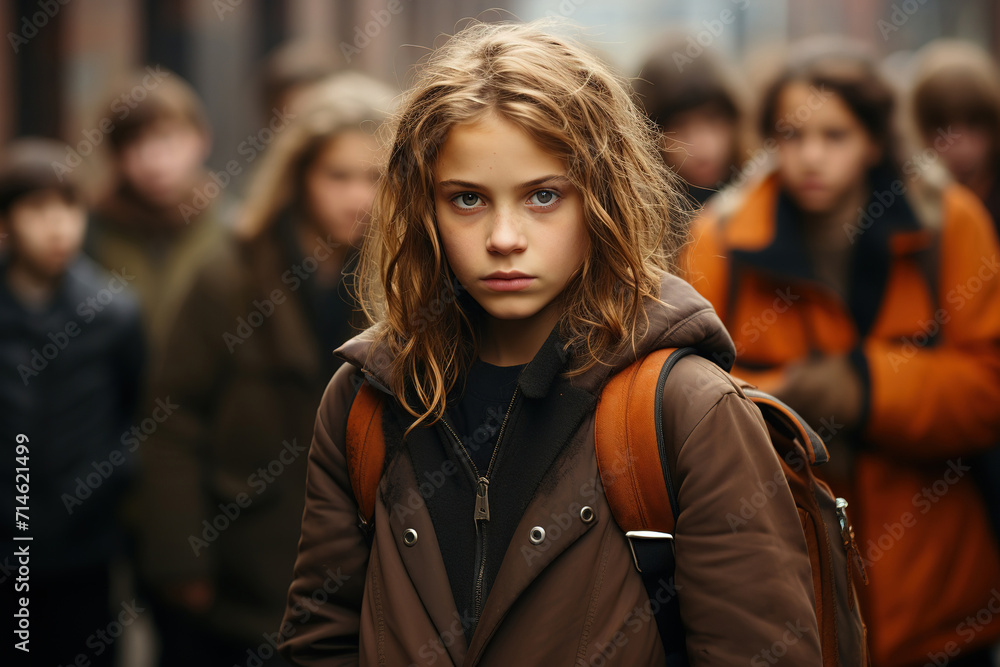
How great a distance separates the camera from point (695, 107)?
4.50 m

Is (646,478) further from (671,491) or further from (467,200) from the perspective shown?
(467,200)

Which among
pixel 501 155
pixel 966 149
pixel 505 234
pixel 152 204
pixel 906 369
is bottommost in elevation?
pixel 152 204

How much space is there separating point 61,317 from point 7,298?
233mm

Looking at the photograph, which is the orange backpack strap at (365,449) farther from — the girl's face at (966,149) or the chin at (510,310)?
the girl's face at (966,149)

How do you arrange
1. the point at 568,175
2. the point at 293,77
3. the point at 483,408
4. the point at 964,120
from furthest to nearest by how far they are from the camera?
1. the point at 293,77
2. the point at 964,120
3. the point at 483,408
4. the point at 568,175

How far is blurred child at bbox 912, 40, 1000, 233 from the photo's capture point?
489 centimetres

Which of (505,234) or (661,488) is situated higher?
(505,234)

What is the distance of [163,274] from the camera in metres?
5.67

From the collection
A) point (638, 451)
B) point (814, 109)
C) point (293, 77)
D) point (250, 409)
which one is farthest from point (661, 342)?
point (293, 77)

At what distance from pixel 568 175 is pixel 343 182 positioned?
7.71ft

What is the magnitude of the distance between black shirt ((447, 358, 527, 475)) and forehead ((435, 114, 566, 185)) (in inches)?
15.9

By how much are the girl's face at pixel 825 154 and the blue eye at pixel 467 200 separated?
1994 mm

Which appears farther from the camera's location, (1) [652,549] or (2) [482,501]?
(2) [482,501]

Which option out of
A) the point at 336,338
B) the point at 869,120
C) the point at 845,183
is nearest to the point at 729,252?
the point at 845,183
